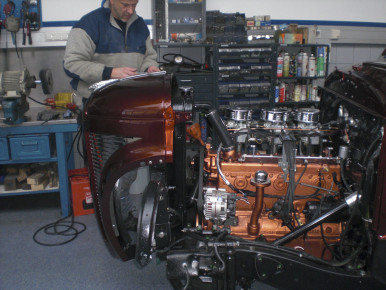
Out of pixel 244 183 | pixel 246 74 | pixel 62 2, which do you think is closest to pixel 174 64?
pixel 246 74

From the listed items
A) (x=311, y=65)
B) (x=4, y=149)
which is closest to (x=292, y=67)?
(x=311, y=65)

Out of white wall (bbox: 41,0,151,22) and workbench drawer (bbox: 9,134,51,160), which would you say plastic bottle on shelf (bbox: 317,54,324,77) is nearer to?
white wall (bbox: 41,0,151,22)

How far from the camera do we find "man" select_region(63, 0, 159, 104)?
2.39 meters

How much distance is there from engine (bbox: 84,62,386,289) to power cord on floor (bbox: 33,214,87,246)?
3.65ft

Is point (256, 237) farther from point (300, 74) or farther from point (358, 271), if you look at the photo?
point (300, 74)

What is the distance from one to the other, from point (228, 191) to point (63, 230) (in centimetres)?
153

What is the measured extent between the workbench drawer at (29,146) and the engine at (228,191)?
4.55 feet

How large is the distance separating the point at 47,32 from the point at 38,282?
255cm

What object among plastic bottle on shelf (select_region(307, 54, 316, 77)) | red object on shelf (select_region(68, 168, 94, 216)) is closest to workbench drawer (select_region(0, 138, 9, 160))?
red object on shelf (select_region(68, 168, 94, 216))

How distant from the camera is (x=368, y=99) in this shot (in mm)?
1501

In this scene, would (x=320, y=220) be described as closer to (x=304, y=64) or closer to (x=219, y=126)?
(x=219, y=126)

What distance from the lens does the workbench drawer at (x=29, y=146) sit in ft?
9.07

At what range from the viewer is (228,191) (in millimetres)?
1875

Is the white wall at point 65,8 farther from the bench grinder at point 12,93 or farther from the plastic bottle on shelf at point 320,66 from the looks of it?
the plastic bottle on shelf at point 320,66
